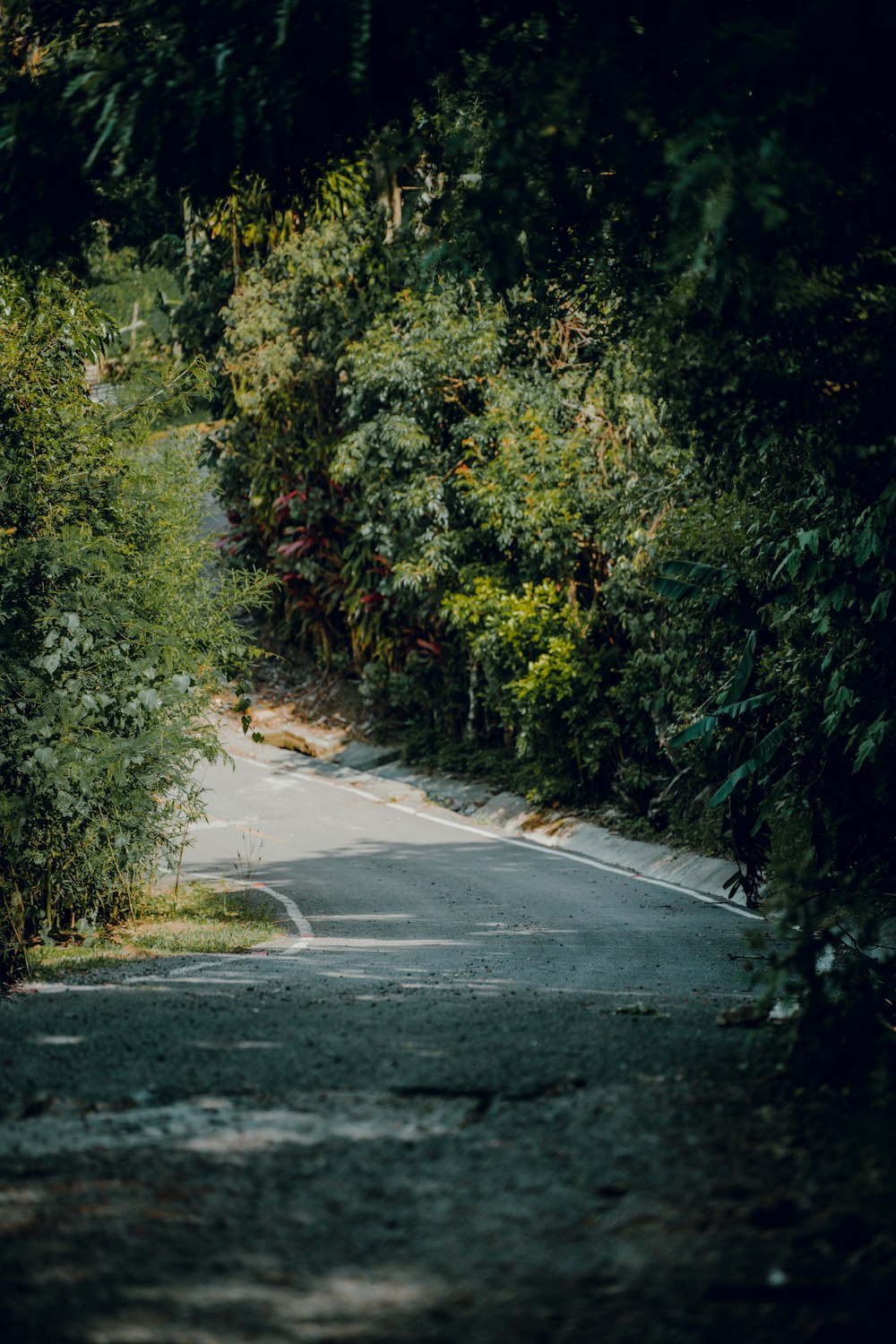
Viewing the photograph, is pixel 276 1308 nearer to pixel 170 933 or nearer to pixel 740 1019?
pixel 740 1019

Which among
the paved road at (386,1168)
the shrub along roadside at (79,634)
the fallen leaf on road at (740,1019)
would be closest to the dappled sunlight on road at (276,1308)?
the paved road at (386,1168)

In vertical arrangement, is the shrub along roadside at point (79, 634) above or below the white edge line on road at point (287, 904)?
above

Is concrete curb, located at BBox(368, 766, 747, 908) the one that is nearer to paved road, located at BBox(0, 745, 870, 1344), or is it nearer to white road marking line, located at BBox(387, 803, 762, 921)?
white road marking line, located at BBox(387, 803, 762, 921)

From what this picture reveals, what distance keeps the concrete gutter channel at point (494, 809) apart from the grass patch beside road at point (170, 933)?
5746 millimetres

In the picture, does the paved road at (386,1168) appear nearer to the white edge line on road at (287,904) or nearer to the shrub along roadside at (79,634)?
the shrub along roadside at (79,634)

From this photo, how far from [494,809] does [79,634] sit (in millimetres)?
13171

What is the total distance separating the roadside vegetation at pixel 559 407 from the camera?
237 inches

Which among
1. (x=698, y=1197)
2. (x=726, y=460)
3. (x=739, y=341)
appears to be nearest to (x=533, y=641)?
(x=726, y=460)

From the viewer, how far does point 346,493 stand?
29328mm

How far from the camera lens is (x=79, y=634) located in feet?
38.1

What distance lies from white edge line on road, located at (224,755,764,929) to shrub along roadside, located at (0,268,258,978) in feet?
8.96

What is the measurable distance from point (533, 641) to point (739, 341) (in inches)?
568

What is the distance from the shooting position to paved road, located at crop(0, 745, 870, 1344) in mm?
3391

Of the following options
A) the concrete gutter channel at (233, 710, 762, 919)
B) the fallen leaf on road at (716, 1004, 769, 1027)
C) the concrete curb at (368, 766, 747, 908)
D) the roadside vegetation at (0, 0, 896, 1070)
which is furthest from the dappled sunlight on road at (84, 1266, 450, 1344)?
the concrete curb at (368, 766, 747, 908)
